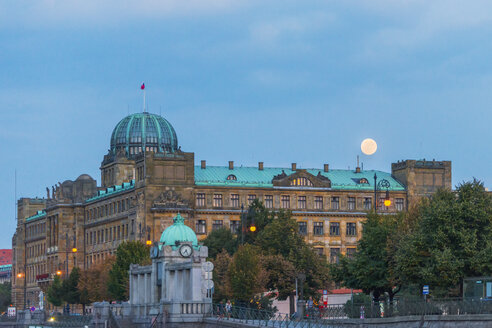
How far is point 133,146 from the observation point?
630 ft

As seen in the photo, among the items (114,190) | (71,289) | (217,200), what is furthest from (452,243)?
(114,190)

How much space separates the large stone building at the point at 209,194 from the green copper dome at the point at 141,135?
0.15 meters

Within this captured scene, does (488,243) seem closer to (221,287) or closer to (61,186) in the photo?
(221,287)

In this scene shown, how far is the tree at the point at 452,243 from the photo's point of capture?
84.3m

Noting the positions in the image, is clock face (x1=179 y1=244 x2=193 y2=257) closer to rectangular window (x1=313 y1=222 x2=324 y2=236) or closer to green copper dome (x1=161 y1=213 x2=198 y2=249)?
green copper dome (x1=161 y1=213 x2=198 y2=249)

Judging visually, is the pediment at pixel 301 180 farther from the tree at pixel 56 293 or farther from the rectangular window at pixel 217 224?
the tree at pixel 56 293

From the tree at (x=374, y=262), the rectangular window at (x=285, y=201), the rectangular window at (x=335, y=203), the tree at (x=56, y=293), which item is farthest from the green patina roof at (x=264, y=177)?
the tree at (x=374, y=262)

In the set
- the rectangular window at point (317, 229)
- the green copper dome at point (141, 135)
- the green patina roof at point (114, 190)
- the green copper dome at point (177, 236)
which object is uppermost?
the green copper dome at point (141, 135)

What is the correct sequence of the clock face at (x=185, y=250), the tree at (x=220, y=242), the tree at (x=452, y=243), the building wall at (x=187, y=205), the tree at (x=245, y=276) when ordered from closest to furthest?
the tree at (x=452, y=243), the clock face at (x=185, y=250), the tree at (x=245, y=276), the tree at (x=220, y=242), the building wall at (x=187, y=205)

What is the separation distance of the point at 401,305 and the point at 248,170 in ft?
334

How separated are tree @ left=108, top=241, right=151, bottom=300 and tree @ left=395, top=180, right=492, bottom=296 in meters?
50.0

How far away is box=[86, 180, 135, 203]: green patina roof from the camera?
17288 centimetres

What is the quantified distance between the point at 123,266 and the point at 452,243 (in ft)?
190

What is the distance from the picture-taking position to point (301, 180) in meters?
172
